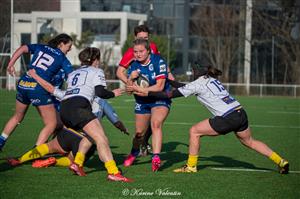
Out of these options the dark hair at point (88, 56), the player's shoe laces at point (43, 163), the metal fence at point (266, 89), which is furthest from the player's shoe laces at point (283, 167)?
the metal fence at point (266, 89)

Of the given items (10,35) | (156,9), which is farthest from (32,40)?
(10,35)

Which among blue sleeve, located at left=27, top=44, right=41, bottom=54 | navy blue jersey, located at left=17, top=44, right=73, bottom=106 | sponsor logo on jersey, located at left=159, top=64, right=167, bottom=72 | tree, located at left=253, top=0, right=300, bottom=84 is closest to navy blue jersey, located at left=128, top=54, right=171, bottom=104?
sponsor logo on jersey, located at left=159, top=64, right=167, bottom=72

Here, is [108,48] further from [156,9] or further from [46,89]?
[46,89]

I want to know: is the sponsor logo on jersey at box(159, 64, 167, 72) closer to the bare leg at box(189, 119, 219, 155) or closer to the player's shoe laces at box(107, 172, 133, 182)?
the bare leg at box(189, 119, 219, 155)

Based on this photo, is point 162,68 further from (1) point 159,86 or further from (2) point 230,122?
(2) point 230,122

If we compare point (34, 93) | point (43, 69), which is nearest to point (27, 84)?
point (34, 93)

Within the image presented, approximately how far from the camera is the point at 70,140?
11.1 meters

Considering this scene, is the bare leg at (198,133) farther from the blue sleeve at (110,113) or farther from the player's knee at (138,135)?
the blue sleeve at (110,113)

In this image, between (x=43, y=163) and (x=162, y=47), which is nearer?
(x=43, y=163)

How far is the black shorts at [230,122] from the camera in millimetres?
10609

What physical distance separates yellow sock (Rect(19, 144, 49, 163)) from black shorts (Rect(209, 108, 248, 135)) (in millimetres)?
2505

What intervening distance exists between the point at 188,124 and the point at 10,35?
18.0 m

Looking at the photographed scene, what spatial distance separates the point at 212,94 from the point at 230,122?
1.55ft

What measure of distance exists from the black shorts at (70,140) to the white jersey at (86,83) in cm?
118
